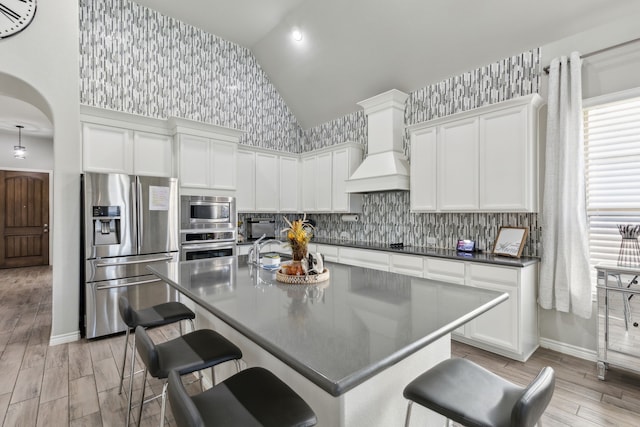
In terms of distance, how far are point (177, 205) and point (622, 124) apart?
4.66 m

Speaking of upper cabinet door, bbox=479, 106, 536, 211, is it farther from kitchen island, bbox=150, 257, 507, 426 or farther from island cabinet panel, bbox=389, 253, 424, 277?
kitchen island, bbox=150, 257, 507, 426

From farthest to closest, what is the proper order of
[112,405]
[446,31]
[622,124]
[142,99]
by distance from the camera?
[142,99] < [446,31] < [622,124] < [112,405]

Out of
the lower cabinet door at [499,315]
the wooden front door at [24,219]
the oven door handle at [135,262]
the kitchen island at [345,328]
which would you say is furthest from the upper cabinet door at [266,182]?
the wooden front door at [24,219]

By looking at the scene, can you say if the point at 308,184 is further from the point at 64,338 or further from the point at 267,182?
the point at 64,338

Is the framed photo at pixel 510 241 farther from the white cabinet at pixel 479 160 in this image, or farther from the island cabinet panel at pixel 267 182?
the island cabinet panel at pixel 267 182

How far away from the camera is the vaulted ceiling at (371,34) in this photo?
2.94 meters

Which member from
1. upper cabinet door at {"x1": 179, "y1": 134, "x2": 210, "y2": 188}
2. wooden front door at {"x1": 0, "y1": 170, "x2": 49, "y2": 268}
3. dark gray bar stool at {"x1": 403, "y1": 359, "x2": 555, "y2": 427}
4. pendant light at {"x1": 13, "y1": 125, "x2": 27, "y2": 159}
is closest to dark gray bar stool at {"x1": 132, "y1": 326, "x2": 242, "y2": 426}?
dark gray bar stool at {"x1": 403, "y1": 359, "x2": 555, "y2": 427}

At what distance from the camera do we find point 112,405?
7.21ft

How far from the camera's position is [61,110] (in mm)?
3281

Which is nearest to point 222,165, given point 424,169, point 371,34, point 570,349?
point 371,34

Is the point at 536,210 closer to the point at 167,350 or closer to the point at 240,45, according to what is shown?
the point at 167,350

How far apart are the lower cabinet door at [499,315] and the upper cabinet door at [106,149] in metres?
4.13

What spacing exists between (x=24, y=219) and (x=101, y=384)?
7.33m

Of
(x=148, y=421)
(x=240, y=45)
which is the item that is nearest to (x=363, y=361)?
(x=148, y=421)
